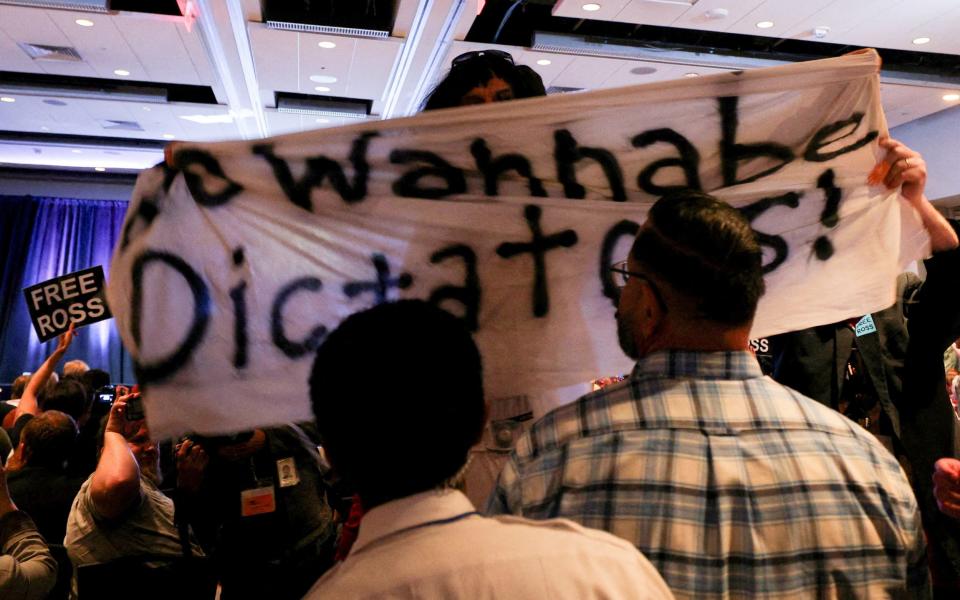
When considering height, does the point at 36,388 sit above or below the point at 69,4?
below

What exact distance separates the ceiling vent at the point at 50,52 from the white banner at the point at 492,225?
24.8ft

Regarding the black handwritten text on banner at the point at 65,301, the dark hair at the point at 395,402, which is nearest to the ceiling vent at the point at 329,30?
the black handwritten text on banner at the point at 65,301

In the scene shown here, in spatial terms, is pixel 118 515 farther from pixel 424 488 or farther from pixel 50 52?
pixel 50 52

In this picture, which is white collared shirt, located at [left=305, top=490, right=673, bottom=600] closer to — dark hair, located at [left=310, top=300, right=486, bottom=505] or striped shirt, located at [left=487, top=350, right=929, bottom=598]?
dark hair, located at [left=310, top=300, right=486, bottom=505]

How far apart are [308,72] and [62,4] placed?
255 centimetres

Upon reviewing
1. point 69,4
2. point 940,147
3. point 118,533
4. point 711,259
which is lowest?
point 118,533

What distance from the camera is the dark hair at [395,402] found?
1034 millimetres

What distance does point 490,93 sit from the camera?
6.46ft

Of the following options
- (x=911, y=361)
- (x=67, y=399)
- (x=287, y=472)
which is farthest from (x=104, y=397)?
(x=911, y=361)

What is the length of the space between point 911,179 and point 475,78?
1.04 metres

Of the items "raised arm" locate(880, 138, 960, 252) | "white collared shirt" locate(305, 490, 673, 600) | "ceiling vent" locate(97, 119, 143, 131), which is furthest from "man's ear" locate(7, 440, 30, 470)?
"ceiling vent" locate(97, 119, 143, 131)

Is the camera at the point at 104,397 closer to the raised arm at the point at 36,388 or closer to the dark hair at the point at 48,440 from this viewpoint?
the raised arm at the point at 36,388

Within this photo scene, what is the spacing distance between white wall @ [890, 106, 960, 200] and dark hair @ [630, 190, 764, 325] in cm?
928

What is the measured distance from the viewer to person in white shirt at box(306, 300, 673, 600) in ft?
3.07
